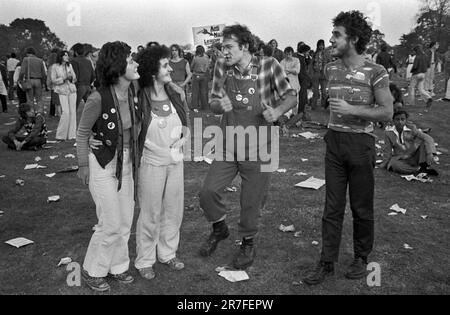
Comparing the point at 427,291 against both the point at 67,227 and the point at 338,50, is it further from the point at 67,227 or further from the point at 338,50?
the point at 67,227

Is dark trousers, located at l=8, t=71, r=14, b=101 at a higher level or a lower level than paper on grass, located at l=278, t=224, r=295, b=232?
higher

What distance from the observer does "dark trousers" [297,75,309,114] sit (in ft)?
42.4

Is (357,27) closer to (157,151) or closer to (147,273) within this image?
(157,151)

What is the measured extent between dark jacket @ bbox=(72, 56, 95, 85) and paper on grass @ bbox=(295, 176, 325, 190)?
269 inches

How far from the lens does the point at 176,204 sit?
14.1 feet

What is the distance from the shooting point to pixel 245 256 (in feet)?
14.7

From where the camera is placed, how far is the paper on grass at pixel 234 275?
4.21 meters

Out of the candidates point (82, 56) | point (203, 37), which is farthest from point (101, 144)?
point (203, 37)

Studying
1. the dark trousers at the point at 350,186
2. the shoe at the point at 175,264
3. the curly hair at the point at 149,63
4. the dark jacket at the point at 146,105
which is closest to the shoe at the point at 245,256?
the shoe at the point at 175,264

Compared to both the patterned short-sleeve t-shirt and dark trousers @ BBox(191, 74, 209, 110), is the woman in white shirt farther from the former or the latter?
the patterned short-sleeve t-shirt

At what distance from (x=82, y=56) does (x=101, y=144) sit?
872cm

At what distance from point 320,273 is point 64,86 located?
8.03 meters

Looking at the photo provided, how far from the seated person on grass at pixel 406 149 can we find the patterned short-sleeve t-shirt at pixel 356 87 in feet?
13.4

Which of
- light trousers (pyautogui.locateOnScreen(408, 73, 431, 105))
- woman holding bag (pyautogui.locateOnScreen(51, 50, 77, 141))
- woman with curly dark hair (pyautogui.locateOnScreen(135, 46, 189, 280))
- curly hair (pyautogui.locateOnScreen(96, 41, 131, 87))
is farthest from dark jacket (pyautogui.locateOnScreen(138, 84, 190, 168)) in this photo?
light trousers (pyautogui.locateOnScreen(408, 73, 431, 105))
